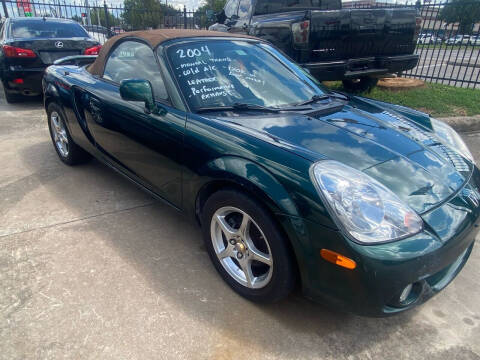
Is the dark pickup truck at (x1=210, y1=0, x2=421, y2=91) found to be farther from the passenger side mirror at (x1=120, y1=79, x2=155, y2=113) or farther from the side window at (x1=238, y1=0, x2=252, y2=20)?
the passenger side mirror at (x1=120, y1=79, x2=155, y2=113)

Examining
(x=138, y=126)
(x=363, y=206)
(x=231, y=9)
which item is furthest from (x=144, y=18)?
(x=363, y=206)

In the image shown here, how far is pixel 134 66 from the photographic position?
291 cm

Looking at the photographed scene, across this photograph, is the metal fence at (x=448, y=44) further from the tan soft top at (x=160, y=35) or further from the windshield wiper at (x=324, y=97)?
the tan soft top at (x=160, y=35)

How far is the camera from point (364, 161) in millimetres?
1966

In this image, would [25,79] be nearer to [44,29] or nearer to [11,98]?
[11,98]

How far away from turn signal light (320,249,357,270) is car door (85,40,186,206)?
113 centimetres

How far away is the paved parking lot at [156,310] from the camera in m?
1.85

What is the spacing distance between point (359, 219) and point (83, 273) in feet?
5.78

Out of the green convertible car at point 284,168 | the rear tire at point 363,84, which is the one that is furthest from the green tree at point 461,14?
the green convertible car at point 284,168

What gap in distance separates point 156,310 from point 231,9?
711cm

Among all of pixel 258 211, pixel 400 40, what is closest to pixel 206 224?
pixel 258 211

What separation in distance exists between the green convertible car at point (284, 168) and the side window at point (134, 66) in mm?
15

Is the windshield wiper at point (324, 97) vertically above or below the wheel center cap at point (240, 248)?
above

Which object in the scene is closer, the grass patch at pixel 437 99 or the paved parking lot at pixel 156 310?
the paved parking lot at pixel 156 310
